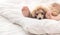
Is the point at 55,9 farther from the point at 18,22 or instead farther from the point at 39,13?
the point at 18,22

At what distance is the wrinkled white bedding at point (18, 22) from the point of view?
0.91 metres

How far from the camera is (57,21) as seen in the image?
947 millimetres

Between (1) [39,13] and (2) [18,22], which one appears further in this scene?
(2) [18,22]

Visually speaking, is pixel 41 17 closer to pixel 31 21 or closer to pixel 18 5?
pixel 31 21

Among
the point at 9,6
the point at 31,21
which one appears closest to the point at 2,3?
the point at 9,6

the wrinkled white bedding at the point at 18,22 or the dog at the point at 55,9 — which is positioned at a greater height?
the dog at the point at 55,9

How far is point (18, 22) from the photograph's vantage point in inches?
44.4

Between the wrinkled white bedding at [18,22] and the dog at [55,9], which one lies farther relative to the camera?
the dog at [55,9]

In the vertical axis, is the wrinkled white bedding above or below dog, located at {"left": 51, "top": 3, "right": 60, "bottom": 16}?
below

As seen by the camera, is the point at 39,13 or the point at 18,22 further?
the point at 18,22

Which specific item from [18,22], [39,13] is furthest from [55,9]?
[18,22]

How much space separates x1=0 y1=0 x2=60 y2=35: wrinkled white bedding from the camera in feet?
2.98

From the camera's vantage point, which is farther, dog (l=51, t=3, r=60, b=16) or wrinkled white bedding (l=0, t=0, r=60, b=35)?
dog (l=51, t=3, r=60, b=16)

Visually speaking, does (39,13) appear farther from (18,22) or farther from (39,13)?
(18,22)
